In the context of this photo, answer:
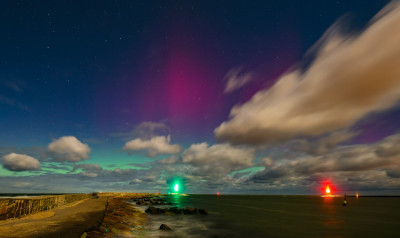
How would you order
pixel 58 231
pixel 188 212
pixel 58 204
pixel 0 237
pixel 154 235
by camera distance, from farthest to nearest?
pixel 188 212
pixel 58 204
pixel 154 235
pixel 58 231
pixel 0 237

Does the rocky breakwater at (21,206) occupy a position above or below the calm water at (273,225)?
above

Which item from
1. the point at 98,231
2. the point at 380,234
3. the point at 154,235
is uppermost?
the point at 98,231

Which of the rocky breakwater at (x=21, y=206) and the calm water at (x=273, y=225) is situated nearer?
the rocky breakwater at (x=21, y=206)

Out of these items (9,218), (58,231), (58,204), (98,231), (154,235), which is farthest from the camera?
(58,204)

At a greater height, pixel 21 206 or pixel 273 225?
→ pixel 21 206

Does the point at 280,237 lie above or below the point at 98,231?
below

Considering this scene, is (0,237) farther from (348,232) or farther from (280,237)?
(348,232)

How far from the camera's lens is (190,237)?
2352 centimetres

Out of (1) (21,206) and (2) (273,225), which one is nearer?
(1) (21,206)

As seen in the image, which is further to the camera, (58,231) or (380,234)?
(380,234)

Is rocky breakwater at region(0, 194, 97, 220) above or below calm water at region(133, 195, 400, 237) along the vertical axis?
above

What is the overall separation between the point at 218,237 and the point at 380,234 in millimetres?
24511

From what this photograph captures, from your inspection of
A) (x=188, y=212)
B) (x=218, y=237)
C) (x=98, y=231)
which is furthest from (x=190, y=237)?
(x=188, y=212)

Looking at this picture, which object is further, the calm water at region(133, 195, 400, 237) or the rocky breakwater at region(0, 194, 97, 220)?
the calm water at region(133, 195, 400, 237)
